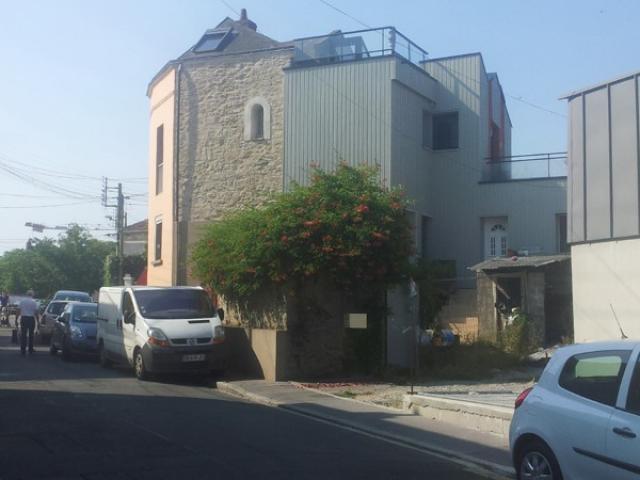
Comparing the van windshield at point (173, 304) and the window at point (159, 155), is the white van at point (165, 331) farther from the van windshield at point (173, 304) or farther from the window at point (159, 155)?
the window at point (159, 155)

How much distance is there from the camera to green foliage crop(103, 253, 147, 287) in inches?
1804

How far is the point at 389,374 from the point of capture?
61.4 feet

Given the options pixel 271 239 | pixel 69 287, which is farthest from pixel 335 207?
pixel 69 287

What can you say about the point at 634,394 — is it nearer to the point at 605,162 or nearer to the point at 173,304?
the point at 605,162

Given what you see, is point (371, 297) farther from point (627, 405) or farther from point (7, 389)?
point (627, 405)

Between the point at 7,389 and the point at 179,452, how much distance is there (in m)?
6.74

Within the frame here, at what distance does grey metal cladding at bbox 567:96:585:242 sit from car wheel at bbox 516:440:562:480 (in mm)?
8529

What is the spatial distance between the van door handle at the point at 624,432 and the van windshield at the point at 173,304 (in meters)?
12.7

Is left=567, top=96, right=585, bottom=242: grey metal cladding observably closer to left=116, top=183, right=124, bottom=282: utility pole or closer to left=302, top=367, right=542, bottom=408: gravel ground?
left=302, top=367, right=542, bottom=408: gravel ground

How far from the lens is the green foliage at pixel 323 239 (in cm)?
1789

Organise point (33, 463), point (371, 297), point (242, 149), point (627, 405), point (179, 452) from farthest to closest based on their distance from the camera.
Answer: point (242, 149) < point (371, 297) < point (179, 452) < point (33, 463) < point (627, 405)

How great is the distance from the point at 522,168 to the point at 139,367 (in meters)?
16.4

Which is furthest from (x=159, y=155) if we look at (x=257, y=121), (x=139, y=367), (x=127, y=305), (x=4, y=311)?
(x=4, y=311)

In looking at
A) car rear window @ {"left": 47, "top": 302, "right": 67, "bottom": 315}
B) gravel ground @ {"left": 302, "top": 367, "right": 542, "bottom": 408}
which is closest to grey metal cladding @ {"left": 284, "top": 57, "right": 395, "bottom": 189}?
car rear window @ {"left": 47, "top": 302, "right": 67, "bottom": 315}
